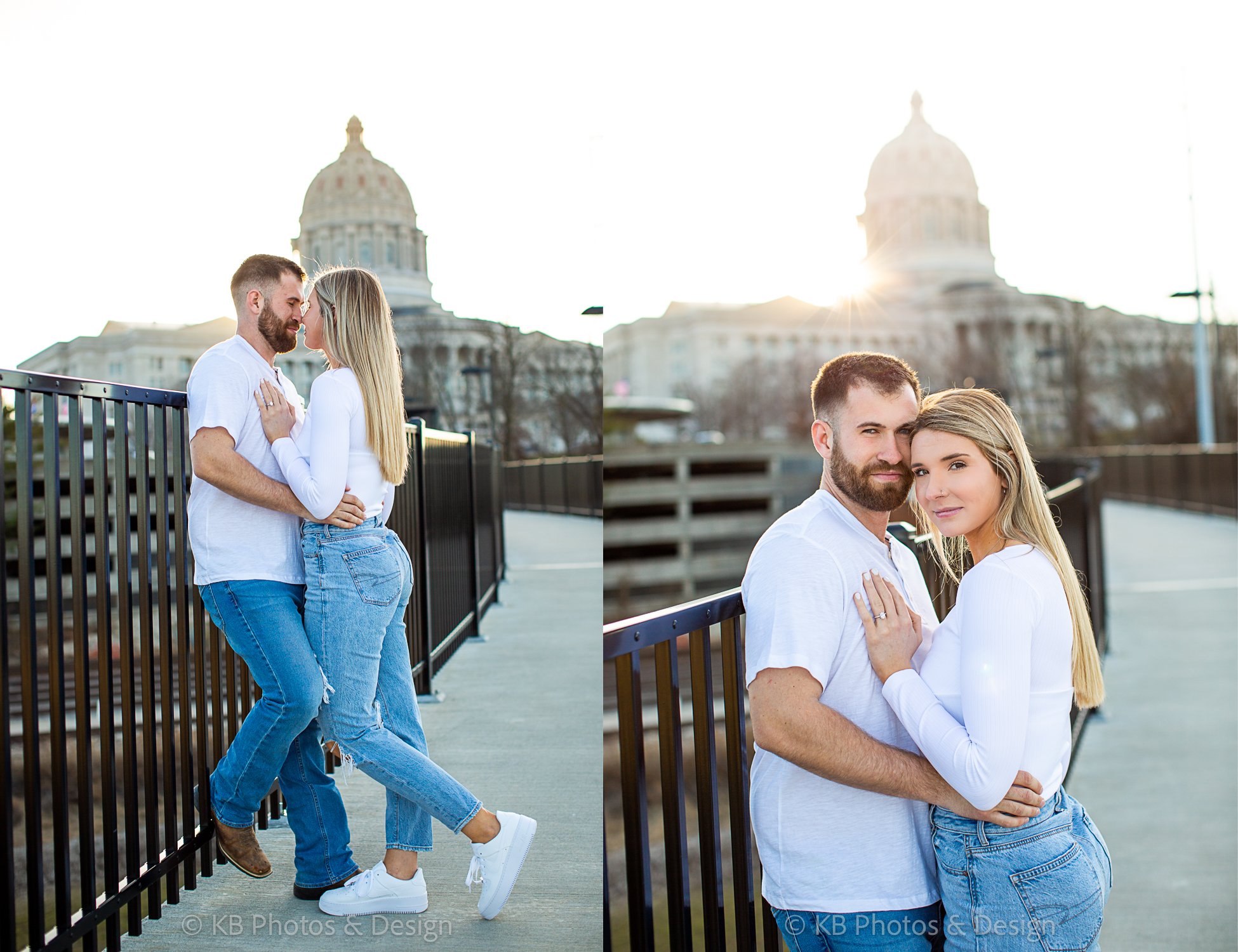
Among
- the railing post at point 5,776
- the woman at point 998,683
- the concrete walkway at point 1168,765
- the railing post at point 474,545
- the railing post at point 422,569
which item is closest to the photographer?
the woman at point 998,683

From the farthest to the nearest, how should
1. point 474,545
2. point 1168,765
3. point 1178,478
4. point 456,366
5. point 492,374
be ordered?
1. point 456,366
2. point 492,374
3. point 1178,478
4. point 474,545
5. point 1168,765

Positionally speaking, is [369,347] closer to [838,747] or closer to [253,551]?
[253,551]

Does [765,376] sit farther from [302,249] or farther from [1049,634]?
[1049,634]

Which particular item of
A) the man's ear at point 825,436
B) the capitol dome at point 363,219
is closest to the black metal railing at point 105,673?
the man's ear at point 825,436

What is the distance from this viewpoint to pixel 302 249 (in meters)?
94.4

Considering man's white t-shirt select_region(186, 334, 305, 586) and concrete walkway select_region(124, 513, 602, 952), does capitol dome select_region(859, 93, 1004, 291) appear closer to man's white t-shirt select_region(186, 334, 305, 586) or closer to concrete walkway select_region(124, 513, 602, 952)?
concrete walkway select_region(124, 513, 602, 952)

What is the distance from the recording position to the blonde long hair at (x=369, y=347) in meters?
3.17

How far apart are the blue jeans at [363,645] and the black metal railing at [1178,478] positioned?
62.8 feet

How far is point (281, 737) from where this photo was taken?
320cm

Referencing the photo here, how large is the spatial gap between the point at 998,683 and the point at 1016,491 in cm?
42

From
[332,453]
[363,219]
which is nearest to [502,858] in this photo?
[332,453]

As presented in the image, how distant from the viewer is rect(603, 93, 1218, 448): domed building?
77.1 metres

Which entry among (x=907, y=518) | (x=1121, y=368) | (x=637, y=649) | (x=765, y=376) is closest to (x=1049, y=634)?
(x=637, y=649)

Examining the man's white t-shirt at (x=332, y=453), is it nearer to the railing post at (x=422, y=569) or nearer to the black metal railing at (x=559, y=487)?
the railing post at (x=422, y=569)
